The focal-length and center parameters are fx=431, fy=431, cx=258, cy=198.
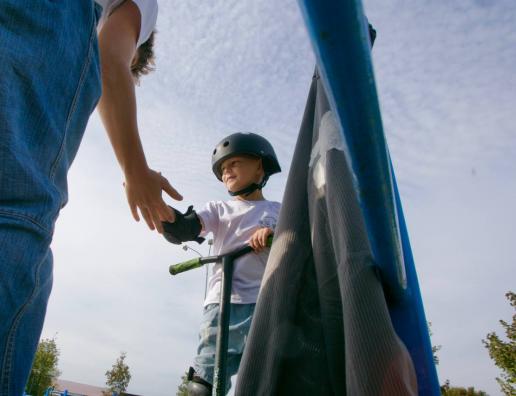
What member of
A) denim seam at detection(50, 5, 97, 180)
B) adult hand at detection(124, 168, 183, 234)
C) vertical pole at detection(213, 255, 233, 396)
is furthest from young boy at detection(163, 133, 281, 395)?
denim seam at detection(50, 5, 97, 180)

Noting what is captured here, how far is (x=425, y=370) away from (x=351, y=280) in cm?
28

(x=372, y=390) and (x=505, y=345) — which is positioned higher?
(x=505, y=345)

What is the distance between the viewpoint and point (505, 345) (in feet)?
42.8

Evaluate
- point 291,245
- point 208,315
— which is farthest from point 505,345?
point 291,245

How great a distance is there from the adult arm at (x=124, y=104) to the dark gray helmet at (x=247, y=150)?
6.53ft

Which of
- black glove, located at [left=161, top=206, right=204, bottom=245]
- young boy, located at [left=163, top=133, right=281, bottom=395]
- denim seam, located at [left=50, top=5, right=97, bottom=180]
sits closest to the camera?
denim seam, located at [left=50, top=5, right=97, bottom=180]

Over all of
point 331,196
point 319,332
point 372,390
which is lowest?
point 372,390

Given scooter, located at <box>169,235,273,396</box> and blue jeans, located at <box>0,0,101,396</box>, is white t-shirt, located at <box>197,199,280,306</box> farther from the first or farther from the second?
blue jeans, located at <box>0,0,101,396</box>

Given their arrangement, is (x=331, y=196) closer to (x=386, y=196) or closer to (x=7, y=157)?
(x=386, y=196)

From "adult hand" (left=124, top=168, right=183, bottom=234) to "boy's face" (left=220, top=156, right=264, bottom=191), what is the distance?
187 cm

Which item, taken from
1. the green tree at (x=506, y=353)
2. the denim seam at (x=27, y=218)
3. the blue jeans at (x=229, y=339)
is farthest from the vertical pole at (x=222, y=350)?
the green tree at (x=506, y=353)

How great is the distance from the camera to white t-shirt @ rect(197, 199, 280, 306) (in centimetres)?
273

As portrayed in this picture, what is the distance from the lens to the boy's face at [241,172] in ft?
11.0

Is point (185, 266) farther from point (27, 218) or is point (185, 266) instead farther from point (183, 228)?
point (27, 218)
